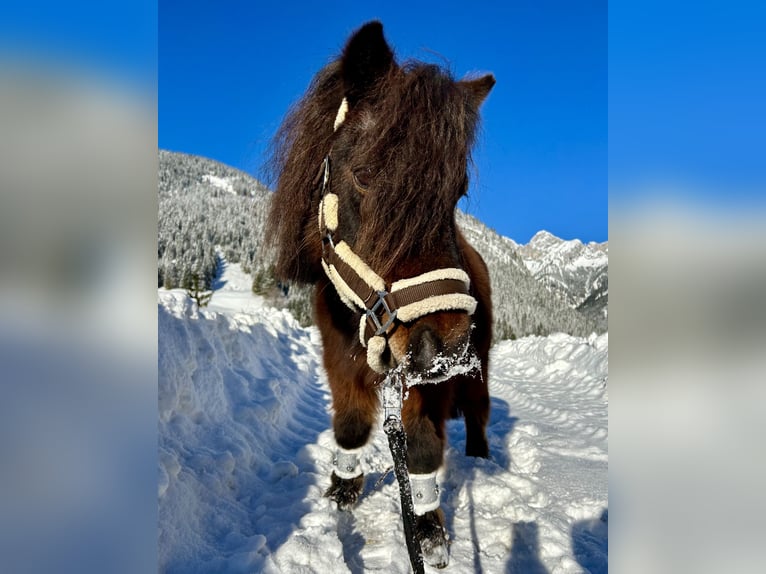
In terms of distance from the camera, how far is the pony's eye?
92.5 inches

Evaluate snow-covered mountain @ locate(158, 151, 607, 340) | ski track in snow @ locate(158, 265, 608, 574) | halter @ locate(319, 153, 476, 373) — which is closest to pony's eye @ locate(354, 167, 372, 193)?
halter @ locate(319, 153, 476, 373)

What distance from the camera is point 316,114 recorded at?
309 cm

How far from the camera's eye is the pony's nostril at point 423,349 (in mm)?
1968

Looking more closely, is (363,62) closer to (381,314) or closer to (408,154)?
(408,154)

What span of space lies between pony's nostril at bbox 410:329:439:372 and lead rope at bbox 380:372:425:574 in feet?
0.76

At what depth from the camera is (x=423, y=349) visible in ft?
6.48

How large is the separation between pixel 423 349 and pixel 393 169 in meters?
0.94

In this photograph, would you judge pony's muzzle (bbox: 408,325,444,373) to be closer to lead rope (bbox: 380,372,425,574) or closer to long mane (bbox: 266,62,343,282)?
lead rope (bbox: 380,372,425,574)

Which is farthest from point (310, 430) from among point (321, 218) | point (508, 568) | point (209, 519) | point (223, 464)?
point (321, 218)

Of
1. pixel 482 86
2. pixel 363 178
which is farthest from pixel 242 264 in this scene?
pixel 363 178
